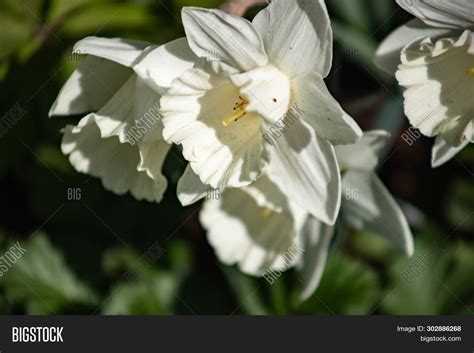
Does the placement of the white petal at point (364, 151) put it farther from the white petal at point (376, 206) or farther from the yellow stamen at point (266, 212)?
the yellow stamen at point (266, 212)

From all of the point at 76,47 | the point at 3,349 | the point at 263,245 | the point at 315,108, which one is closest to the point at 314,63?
the point at 315,108

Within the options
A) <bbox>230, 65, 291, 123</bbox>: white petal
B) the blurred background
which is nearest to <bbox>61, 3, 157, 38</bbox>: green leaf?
the blurred background

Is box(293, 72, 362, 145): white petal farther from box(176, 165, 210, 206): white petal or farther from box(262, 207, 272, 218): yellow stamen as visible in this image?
box(262, 207, 272, 218): yellow stamen

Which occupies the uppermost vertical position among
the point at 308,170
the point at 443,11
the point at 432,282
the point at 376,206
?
the point at 443,11

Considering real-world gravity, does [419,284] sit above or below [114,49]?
below

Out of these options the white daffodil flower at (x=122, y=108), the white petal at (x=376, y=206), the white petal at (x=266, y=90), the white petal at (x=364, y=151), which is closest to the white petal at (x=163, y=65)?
the white daffodil flower at (x=122, y=108)

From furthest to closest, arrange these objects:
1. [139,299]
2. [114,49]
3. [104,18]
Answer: [139,299], [104,18], [114,49]

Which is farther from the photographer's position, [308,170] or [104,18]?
[104,18]

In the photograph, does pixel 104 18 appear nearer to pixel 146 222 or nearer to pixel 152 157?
pixel 152 157

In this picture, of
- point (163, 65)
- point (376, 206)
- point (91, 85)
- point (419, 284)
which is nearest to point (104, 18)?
point (91, 85)
